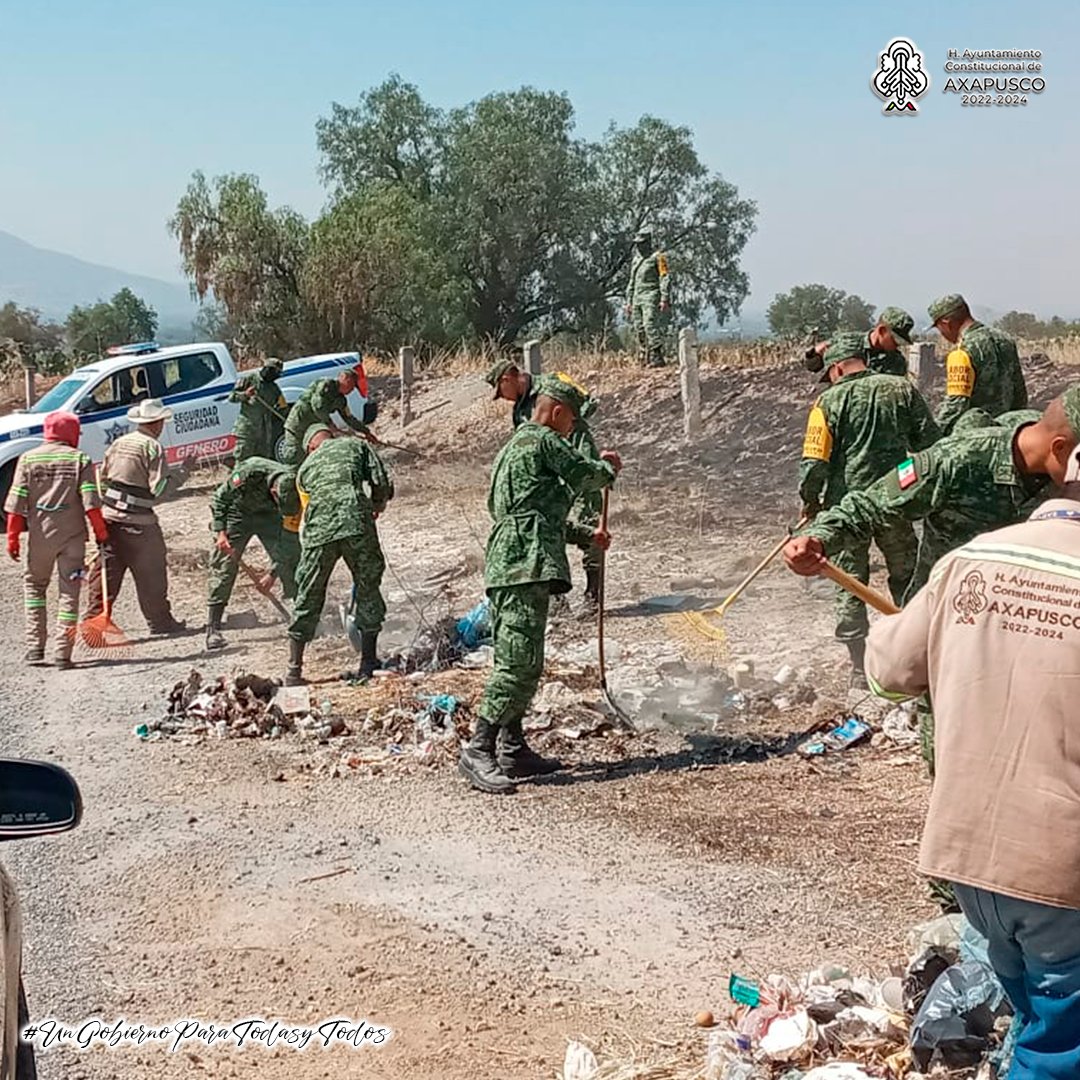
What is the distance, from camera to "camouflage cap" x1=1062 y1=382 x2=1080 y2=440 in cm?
340

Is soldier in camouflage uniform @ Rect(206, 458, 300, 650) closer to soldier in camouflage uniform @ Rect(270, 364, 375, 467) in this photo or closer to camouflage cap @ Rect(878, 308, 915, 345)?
soldier in camouflage uniform @ Rect(270, 364, 375, 467)

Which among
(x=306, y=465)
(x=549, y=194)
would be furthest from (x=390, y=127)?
(x=306, y=465)

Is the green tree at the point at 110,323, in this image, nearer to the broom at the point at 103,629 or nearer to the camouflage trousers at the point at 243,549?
the broom at the point at 103,629

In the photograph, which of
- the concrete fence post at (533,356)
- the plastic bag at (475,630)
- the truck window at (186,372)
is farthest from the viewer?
the concrete fence post at (533,356)

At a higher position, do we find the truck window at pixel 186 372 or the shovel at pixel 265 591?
the truck window at pixel 186 372

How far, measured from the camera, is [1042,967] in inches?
105

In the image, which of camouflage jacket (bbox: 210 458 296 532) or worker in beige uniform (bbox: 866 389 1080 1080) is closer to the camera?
worker in beige uniform (bbox: 866 389 1080 1080)

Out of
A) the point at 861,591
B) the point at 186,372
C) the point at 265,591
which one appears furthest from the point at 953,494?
the point at 186,372

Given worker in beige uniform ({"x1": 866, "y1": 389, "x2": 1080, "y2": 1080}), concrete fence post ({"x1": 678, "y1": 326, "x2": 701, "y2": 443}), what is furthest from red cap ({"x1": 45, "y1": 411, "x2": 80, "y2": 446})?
Answer: concrete fence post ({"x1": 678, "y1": 326, "x2": 701, "y2": 443})

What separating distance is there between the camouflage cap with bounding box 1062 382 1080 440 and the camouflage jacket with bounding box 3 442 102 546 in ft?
24.5

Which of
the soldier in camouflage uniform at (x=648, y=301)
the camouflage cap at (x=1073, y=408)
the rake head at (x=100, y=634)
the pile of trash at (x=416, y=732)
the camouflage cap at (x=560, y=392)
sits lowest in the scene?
the pile of trash at (x=416, y=732)

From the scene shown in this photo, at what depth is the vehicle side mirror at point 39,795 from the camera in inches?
104

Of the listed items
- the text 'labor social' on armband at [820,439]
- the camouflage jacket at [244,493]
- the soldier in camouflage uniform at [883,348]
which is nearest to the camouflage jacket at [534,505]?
the text 'labor social' on armband at [820,439]

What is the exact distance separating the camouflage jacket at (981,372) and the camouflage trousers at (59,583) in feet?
20.1
